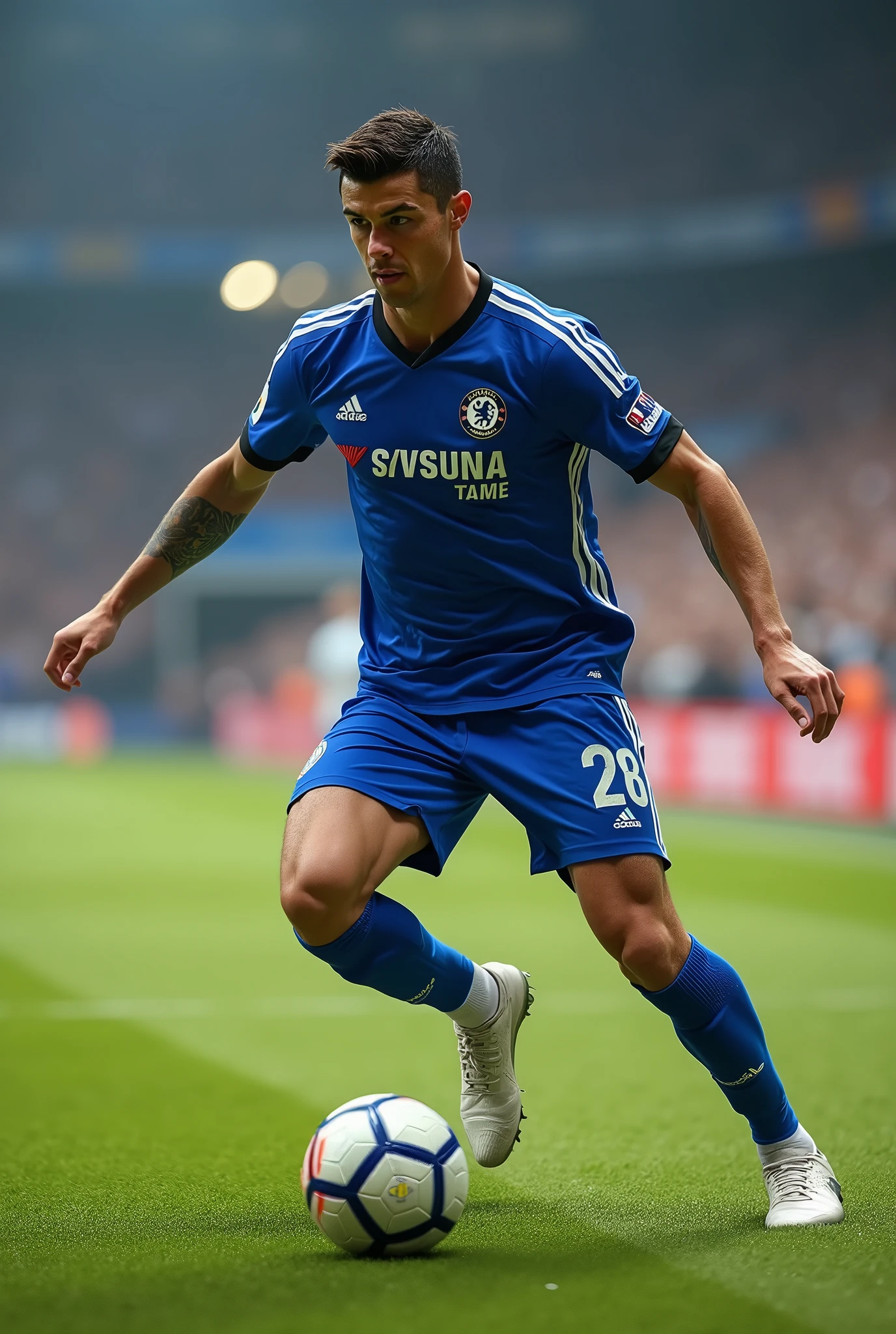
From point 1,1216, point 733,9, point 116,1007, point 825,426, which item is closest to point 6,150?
point 733,9

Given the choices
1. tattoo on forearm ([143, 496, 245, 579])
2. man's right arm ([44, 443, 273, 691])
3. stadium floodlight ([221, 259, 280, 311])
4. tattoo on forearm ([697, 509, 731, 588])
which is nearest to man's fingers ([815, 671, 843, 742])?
tattoo on forearm ([697, 509, 731, 588])

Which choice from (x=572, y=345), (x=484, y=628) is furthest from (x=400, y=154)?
(x=484, y=628)

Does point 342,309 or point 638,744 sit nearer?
point 638,744

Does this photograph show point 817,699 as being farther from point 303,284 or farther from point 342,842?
point 303,284

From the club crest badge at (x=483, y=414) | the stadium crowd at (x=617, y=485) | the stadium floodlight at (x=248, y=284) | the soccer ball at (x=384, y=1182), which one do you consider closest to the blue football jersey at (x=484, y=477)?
the club crest badge at (x=483, y=414)

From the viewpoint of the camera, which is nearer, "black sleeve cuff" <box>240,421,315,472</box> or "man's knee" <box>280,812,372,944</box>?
"man's knee" <box>280,812,372,944</box>

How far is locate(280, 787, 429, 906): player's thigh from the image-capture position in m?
3.49

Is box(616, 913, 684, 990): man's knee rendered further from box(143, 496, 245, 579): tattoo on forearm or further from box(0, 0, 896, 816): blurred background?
box(0, 0, 896, 816): blurred background

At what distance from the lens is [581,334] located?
3.70 m

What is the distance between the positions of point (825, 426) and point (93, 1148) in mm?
30764

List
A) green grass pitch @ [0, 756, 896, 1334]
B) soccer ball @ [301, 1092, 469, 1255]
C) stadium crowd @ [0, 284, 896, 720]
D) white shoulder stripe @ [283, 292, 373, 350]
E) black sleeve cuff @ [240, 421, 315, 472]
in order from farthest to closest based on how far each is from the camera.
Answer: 1. stadium crowd @ [0, 284, 896, 720]
2. black sleeve cuff @ [240, 421, 315, 472]
3. white shoulder stripe @ [283, 292, 373, 350]
4. soccer ball @ [301, 1092, 469, 1255]
5. green grass pitch @ [0, 756, 896, 1334]

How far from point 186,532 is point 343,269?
39.1 metres

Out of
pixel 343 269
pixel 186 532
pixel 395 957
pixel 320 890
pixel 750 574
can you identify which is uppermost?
pixel 343 269

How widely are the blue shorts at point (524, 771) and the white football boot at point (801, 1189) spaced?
0.75 meters
